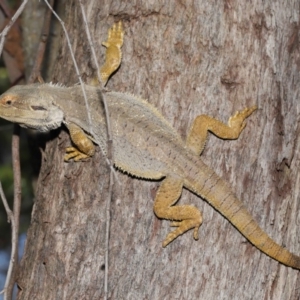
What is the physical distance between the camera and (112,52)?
5121mm

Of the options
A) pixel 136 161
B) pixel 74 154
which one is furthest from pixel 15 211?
pixel 136 161

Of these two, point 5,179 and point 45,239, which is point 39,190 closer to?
point 45,239

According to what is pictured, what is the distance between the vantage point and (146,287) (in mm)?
4848

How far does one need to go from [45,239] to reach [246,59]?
2.02m

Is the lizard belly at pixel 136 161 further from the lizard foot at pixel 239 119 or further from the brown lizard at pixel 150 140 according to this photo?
the lizard foot at pixel 239 119

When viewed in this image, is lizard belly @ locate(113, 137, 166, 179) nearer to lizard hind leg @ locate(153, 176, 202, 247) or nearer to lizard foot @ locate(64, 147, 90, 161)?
lizard hind leg @ locate(153, 176, 202, 247)

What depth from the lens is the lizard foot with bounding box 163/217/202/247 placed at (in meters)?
4.80

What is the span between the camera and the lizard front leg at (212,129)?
4.94 meters

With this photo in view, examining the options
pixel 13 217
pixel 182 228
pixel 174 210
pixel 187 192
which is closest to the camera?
pixel 182 228

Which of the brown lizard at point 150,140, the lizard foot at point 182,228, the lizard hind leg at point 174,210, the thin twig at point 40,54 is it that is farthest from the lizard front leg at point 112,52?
the thin twig at point 40,54

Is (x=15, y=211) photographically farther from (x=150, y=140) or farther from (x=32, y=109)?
(x=150, y=140)

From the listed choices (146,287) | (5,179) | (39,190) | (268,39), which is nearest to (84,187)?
(39,190)

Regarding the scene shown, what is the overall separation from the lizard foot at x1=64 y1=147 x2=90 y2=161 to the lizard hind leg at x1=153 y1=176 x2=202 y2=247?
660 mm

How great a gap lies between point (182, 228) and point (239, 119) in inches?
35.2
